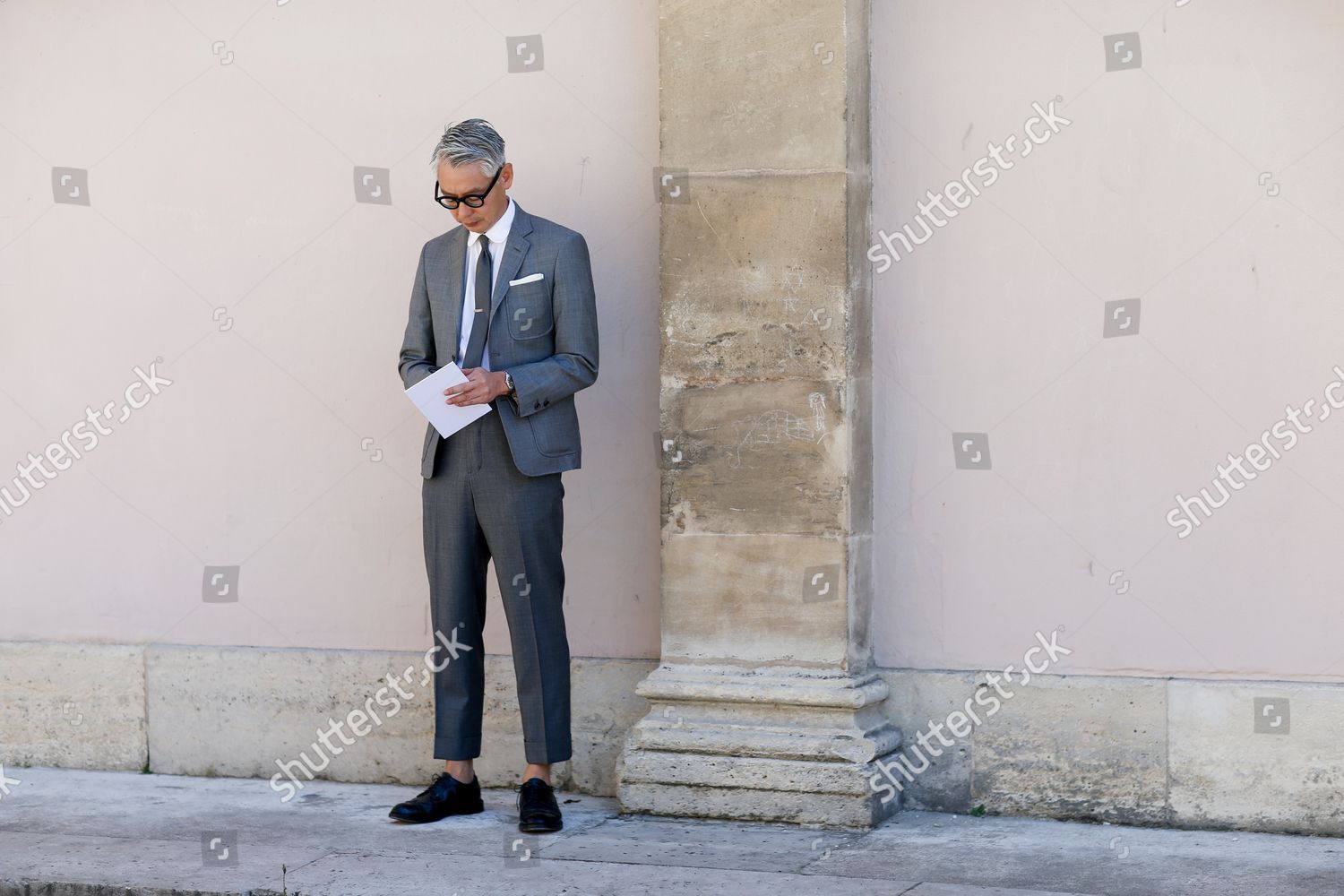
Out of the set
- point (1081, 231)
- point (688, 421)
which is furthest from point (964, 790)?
point (1081, 231)

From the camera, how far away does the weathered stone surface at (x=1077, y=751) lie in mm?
5180

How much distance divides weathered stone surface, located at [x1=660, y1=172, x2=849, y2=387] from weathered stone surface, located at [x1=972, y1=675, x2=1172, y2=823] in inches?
50.2

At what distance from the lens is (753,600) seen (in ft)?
17.5

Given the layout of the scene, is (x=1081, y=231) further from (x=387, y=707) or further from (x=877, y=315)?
(x=387, y=707)

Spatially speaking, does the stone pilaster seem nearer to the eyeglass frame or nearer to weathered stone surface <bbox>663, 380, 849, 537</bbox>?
weathered stone surface <bbox>663, 380, 849, 537</bbox>

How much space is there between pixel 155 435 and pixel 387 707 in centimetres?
141

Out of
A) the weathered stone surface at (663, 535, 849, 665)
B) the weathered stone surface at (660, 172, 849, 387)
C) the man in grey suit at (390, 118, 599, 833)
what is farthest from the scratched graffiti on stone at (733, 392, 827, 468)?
the man in grey suit at (390, 118, 599, 833)

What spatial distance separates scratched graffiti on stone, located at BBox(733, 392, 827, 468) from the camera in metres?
5.25

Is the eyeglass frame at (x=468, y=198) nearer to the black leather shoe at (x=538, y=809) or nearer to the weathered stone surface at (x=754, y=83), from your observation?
the weathered stone surface at (x=754, y=83)

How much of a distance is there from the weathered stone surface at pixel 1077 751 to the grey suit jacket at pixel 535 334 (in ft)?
5.47

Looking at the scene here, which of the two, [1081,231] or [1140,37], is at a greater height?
[1140,37]

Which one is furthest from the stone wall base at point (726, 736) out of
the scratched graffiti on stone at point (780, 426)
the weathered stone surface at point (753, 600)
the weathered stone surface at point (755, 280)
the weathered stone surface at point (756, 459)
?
the weathered stone surface at point (755, 280)

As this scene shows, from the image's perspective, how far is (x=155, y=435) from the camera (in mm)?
6273

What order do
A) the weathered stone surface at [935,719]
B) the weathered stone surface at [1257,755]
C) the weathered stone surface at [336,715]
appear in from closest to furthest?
the weathered stone surface at [1257,755] < the weathered stone surface at [935,719] < the weathered stone surface at [336,715]
